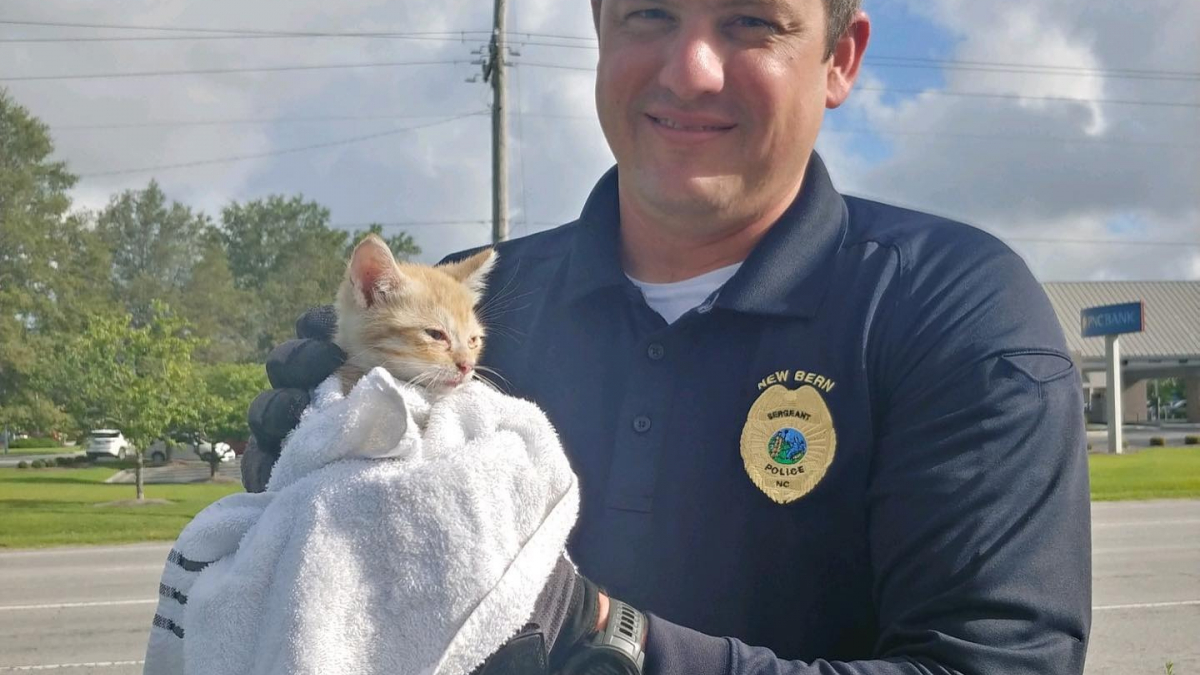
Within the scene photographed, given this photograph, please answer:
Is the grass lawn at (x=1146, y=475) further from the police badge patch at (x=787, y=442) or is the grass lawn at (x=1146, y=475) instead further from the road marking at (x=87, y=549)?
the police badge patch at (x=787, y=442)

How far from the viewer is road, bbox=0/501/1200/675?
937cm

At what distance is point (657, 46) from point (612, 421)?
888 mm

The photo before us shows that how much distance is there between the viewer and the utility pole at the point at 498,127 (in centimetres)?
2005

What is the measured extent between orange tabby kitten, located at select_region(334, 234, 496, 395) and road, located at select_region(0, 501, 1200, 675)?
7.83m

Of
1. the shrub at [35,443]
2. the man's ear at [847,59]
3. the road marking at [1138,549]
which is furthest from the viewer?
the shrub at [35,443]

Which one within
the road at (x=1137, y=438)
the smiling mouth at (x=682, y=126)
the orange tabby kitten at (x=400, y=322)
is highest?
the smiling mouth at (x=682, y=126)

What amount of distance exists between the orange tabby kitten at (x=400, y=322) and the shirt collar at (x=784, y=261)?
318 mm

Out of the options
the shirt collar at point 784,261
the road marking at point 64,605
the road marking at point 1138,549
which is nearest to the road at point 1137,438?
the road marking at point 1138,549

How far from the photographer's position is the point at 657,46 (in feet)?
7.94

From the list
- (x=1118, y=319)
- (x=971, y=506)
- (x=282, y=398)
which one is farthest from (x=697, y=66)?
(x=1118, y=319)

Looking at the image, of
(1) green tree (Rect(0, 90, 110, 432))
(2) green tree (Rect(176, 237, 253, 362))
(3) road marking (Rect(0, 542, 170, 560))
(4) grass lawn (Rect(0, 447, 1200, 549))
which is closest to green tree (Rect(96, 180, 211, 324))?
(2) green tree (Rect(176, 237, 253, 362))

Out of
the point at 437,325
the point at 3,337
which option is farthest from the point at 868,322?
the point at 3,337

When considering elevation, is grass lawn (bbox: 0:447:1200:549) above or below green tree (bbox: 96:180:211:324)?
below

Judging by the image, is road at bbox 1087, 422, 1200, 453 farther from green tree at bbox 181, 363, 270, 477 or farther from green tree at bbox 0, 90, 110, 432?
green tree at bbox 0, 90, 110, 432
